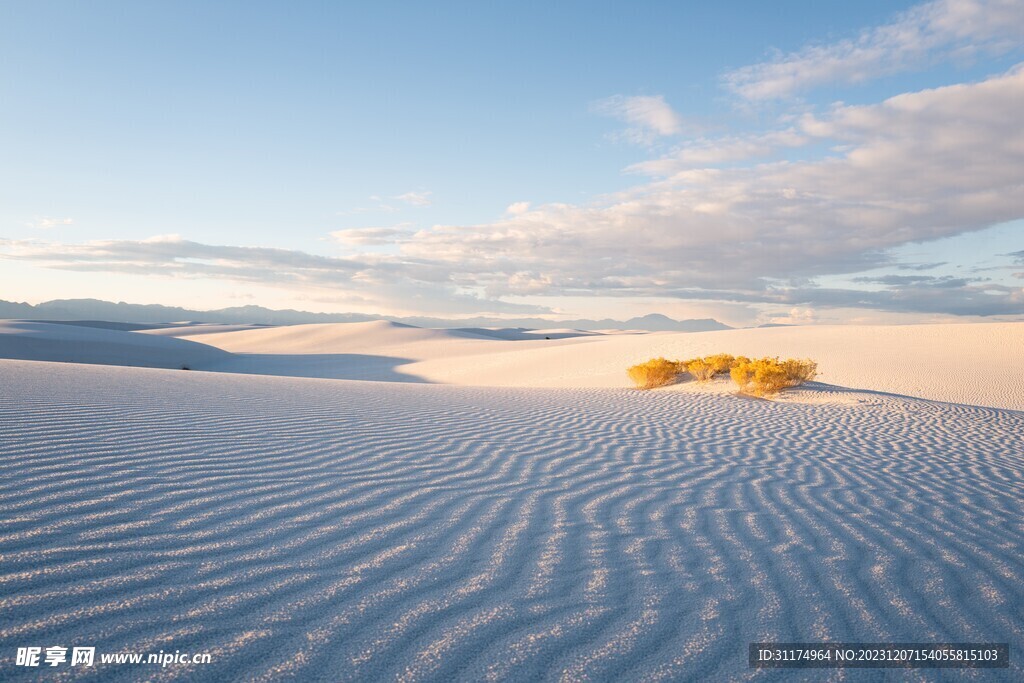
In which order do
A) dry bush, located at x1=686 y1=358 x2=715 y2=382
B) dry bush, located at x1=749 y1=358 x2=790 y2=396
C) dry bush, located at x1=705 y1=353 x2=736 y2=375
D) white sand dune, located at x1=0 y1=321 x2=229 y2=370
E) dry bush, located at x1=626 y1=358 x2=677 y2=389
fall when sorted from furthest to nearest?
white sand dune, located at x1=0 y1=321 x2=229 y2=370 → dry bush, located at x1=626 y1=358 x2=677 y2=389 → dry bush, located at x1=705 y1=353 x2=736 y2=375 → dry bush, located at x1=686 y1=358 x2=715 y2=382 → dry bush, located at x1=749 y1=358 x2=790 y2=396

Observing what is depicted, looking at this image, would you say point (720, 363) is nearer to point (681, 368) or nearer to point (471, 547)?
point (681, 368)

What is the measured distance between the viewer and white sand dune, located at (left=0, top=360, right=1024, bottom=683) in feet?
8.35

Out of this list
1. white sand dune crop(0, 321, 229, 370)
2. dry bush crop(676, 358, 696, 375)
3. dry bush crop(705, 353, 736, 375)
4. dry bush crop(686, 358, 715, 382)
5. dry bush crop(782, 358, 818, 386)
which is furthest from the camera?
white sand dune crop(0, 321, 229, 370)

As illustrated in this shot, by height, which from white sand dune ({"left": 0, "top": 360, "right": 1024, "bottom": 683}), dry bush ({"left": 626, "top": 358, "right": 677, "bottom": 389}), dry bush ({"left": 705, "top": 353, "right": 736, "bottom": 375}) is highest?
dry bush ({"left": 705, "top": 353, "right": 736, "bottom": 375})

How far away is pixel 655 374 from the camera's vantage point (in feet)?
51.6

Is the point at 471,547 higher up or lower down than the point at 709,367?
lower down

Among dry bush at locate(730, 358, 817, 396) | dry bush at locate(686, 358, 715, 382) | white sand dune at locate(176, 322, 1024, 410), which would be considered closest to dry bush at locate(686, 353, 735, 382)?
dry bush at locate(686, 358, 715, 382)

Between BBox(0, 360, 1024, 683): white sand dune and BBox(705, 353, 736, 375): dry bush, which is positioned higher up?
BBox(705, 353, 736, 375): dry bush

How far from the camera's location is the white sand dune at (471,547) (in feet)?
8.35

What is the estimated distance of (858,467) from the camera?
252 inches

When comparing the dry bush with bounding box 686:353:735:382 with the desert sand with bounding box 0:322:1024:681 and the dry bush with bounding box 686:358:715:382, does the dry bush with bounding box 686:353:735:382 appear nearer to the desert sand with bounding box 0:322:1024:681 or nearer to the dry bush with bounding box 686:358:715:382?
the dry bush with bounding box 686:358:715:382

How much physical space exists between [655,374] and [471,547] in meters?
12.7

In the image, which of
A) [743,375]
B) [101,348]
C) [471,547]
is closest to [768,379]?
[743,375]

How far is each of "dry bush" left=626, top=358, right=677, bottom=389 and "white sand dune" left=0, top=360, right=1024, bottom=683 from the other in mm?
8405
